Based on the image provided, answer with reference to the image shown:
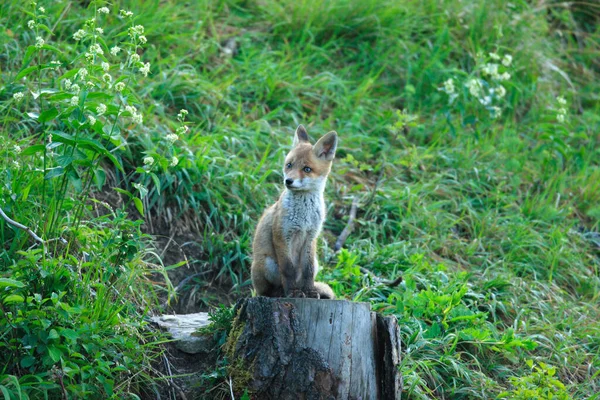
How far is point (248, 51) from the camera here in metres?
9.01

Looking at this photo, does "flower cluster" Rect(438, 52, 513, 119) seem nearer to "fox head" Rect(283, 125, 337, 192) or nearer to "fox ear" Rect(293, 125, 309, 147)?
"fox ear" Rect(293, 125, 309, 147)

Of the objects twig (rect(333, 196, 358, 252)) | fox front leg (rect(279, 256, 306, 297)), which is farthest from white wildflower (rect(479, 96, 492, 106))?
fox front leg (rect(279, 256, 306, 297))

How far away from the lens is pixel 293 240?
199 inches

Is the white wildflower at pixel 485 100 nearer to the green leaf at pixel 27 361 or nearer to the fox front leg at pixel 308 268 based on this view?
the fox front leg at pixel 308 268

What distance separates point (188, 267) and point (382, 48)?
5.10 meters

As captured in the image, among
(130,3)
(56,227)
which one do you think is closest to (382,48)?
(130,3)

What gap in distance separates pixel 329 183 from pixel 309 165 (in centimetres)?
249

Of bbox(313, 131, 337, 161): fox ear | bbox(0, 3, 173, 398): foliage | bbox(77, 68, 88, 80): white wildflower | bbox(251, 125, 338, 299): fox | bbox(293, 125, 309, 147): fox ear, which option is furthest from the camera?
bbox(293, 125, 309, 147): fox ear

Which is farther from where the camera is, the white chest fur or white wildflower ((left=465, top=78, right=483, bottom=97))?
white wildflower ((left=465, top=78, right=483, bottom=97))

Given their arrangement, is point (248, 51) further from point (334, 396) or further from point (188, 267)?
point (334, 396)

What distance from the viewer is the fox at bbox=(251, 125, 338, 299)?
196 inches

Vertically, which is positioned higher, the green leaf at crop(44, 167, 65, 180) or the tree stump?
the green leaf at crop(44, 167, 65, 180)

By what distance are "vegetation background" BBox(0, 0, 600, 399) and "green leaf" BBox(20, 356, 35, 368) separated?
0.01m

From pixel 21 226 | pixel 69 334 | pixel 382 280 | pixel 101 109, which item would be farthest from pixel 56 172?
pixel 382 280
